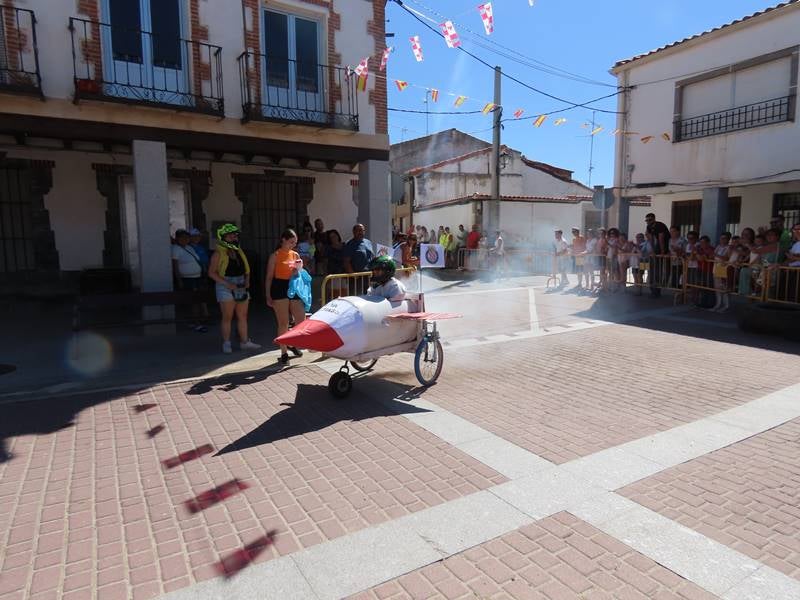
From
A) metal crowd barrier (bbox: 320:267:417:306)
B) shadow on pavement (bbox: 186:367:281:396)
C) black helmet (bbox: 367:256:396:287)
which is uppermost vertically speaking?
black helmet (bbox: 367:256:396:287)

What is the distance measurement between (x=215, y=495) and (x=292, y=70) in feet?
29.9

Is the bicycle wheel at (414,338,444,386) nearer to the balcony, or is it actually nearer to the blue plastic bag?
the blue plastic bag

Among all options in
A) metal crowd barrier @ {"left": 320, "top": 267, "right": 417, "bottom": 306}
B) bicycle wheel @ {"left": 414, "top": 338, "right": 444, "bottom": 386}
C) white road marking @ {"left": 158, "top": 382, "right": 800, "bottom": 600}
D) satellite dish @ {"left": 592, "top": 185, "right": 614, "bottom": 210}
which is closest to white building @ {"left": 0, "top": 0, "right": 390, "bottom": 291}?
metal crowd barrier @ {"left": 320, "top": 267, "right": 417, "bottom": 306}

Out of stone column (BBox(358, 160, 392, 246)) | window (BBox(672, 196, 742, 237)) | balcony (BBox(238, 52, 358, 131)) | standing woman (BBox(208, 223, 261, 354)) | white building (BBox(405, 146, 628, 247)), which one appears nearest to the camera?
standing woman (BBox(208, 223, 261, 354))

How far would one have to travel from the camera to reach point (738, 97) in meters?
13.6

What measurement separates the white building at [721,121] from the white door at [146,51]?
1248 centimetres

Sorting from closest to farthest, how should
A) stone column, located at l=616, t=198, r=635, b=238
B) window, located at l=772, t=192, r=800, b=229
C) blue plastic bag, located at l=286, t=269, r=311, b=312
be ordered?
blue plastic bag, located at l=286, t=269, r=311, b=312 < window, located at l=772, t=192, r=800, b=229 < stone column, located at l=616, t=198, r=635, b=238

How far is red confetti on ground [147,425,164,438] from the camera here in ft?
15.4

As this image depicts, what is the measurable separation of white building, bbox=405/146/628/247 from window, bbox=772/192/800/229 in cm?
935

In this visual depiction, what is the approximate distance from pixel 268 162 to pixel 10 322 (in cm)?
604

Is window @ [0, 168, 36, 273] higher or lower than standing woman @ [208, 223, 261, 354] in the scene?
higher

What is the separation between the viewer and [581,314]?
10859mm

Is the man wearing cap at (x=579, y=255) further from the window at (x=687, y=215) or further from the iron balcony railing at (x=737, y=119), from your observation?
the window at (x=687, y=215)

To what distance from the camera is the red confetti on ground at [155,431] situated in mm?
4703
